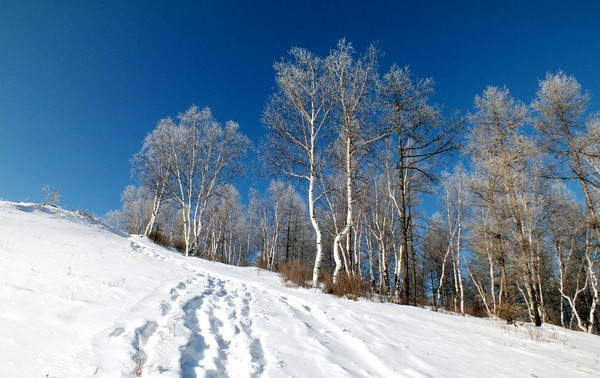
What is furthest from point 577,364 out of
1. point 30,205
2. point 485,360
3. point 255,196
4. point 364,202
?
point 255,196

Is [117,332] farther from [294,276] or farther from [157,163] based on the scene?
[157,163]

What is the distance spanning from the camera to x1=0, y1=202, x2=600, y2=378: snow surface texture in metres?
2.35

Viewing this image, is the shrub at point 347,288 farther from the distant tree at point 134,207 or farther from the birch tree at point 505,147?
the distant tree at point 134,207

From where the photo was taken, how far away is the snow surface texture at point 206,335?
2348mm

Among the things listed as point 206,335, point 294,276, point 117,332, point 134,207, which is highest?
point 134,207

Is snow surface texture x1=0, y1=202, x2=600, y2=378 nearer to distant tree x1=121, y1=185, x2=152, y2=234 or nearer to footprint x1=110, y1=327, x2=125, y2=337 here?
footprint x1=110, y1=327, x2=125, y2=337

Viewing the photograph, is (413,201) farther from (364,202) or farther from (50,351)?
(50,351)

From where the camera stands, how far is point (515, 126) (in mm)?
10938

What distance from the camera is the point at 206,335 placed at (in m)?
3.32

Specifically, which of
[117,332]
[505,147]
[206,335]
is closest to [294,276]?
[206,335]

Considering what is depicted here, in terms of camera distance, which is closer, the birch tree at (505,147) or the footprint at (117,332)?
the footprint at (117,332)

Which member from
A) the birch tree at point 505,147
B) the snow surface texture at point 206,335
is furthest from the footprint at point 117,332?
the birch tree at point 505,147

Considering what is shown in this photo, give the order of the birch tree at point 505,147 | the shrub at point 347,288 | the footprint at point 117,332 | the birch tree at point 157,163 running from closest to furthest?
the footprint at point 117,332, the shrub at point 347,288, the birch tree at point 505,147, the birch tree at point 157,163

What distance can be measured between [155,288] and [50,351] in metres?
2.77
